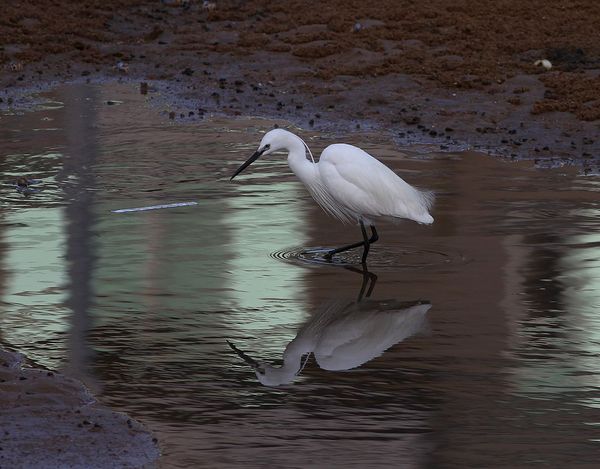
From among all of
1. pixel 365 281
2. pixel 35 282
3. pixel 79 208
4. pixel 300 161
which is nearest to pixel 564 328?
pixel 365 281

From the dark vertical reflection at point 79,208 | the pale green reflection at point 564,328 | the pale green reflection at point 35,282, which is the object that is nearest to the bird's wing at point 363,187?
the pale green reflection at point 564,328

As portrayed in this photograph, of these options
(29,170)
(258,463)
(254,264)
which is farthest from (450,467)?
(29,170)

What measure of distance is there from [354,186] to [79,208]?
3.05 meters

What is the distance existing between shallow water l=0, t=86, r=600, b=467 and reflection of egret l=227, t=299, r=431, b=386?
0.02m

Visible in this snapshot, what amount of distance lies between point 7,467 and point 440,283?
174 inches

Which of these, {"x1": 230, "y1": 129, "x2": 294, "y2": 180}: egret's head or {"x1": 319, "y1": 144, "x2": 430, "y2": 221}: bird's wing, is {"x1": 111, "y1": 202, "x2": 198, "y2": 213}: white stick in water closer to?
{"x1": 230, "y1": 129, "x2": 294, "y2": 180}: egret's head

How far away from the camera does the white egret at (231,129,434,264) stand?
435 inches

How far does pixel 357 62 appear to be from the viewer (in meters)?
21.3

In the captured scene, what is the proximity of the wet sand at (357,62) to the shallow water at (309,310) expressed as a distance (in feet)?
7.47

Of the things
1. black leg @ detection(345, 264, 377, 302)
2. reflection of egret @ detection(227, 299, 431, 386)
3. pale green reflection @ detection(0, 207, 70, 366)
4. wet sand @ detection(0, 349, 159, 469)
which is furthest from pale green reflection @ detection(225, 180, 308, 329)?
wet sand @ detection(0, 349, 159, 469)

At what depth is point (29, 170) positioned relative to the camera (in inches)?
584

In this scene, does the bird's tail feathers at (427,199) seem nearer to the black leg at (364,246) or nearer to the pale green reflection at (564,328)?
the black leg at (364,246)

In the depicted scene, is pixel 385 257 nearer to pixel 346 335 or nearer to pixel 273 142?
pixel 273 142

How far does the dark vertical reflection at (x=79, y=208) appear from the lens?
9.05 meters
